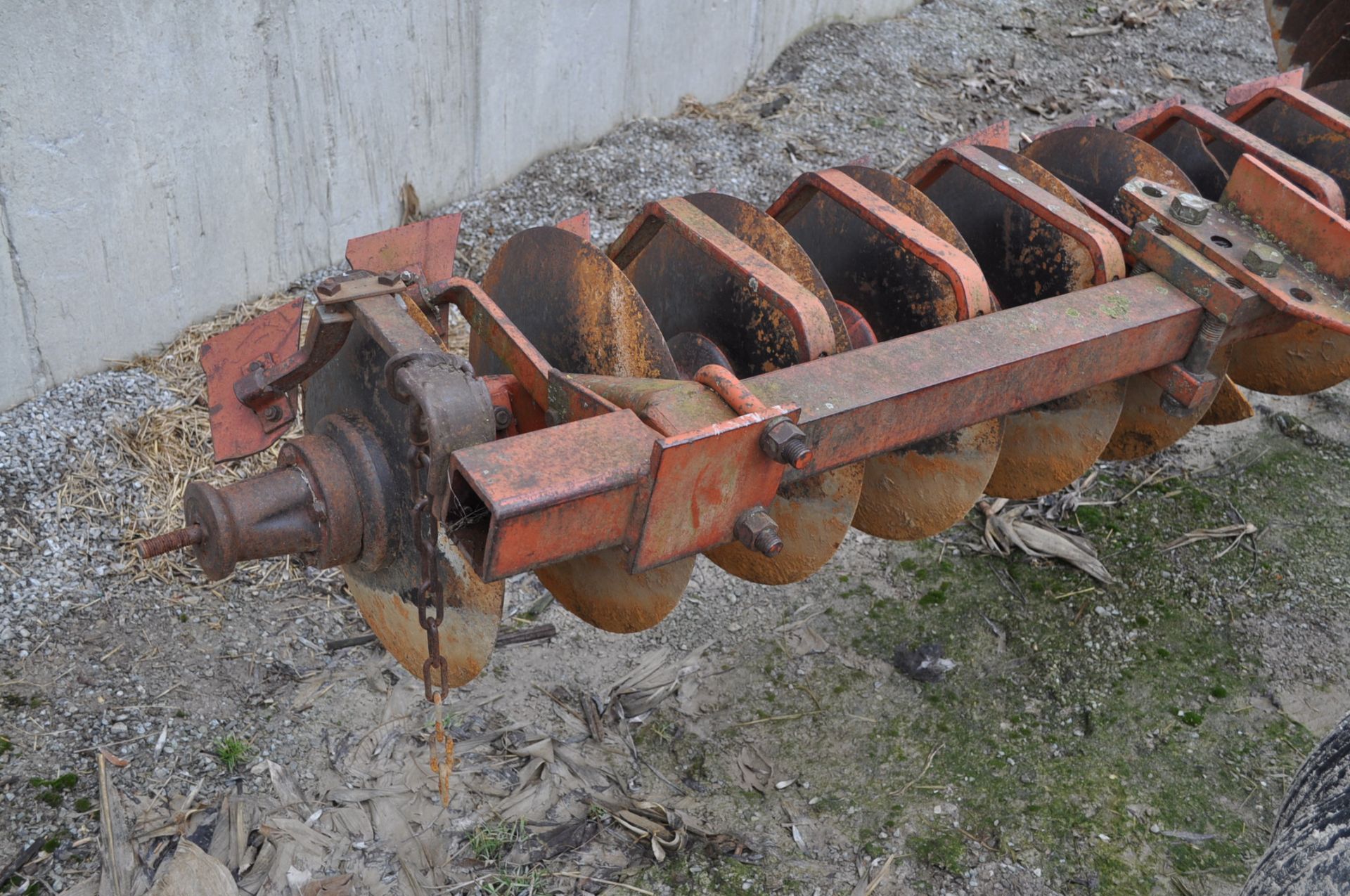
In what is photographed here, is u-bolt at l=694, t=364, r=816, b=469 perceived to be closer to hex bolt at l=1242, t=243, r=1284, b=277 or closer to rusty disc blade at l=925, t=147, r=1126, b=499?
rusty disc blade at l=925, t=147, r=1126, b=499

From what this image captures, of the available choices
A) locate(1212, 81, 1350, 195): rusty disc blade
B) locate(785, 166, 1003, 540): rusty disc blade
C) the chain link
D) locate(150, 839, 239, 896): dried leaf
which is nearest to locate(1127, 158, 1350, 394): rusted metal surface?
locate(785, 166, 1003, 540): rusty disc blade

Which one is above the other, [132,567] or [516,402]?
[516,402]

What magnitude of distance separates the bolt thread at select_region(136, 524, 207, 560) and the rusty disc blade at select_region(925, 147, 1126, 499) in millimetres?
1804

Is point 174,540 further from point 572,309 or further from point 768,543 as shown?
point 768,543

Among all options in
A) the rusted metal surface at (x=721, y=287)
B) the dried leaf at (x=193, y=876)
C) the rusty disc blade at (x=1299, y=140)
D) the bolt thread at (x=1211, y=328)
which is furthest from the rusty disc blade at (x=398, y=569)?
the rusty disc blade at (x=1299, y=140)

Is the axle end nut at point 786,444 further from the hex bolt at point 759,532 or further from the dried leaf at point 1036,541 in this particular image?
the dried leaf at point 1036,541

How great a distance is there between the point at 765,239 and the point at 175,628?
6.72 feet

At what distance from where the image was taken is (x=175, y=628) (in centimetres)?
338

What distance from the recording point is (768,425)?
186cm

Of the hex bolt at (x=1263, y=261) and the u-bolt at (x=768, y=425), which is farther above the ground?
the hex bolt at (x=1263, y=261)

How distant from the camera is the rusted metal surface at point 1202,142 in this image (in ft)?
10.1

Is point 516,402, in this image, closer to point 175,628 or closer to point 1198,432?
point 175,628

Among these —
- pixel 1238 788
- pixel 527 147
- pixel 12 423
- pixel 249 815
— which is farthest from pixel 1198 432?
pixel 12 423

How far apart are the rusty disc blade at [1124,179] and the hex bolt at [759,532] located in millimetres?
1393
